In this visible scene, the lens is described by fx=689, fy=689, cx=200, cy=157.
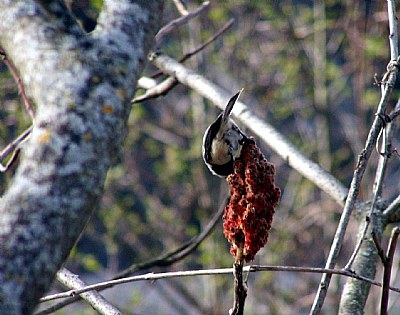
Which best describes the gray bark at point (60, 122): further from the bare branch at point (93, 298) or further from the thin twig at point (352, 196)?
the bare branch at point (93, 298)

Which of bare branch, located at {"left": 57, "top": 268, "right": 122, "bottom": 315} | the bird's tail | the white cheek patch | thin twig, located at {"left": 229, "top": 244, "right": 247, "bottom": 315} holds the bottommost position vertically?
bare branch, located at {"left": 57, "top": 268, "right": 122, "bottom": 315}

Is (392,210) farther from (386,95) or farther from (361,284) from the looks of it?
(386,95)

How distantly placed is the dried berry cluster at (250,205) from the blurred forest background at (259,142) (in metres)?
3.63

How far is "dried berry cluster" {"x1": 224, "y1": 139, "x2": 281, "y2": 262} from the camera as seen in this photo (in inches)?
51.0

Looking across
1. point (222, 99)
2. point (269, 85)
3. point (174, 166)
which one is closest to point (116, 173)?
point (174, 166)

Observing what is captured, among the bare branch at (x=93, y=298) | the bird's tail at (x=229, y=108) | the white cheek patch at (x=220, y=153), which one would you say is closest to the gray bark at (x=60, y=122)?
the bird's tail at (x=229, y=108)

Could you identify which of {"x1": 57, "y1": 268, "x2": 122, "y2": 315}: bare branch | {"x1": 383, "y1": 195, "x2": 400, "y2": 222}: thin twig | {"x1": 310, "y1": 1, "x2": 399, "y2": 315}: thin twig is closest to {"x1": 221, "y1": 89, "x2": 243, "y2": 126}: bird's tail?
{"x1": 310, "y1": 1, "x2": 399, "y2": 315}: thin twig

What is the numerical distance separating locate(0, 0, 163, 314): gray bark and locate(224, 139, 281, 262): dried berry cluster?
398 mm

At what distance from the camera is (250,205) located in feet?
4.28

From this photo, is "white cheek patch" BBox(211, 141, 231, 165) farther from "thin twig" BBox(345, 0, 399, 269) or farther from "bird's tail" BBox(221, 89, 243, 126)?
"thin twig" BBox(345, 0, 399, 269)

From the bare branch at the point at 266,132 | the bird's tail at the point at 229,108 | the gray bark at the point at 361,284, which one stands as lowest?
the gray bark at the point at 361,284

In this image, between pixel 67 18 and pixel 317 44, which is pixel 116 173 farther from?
pixel 67 18

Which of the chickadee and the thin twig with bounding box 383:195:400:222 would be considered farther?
the thin twig with bounding box 383:195:400:222

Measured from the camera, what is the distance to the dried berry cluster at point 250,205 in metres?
1.30
